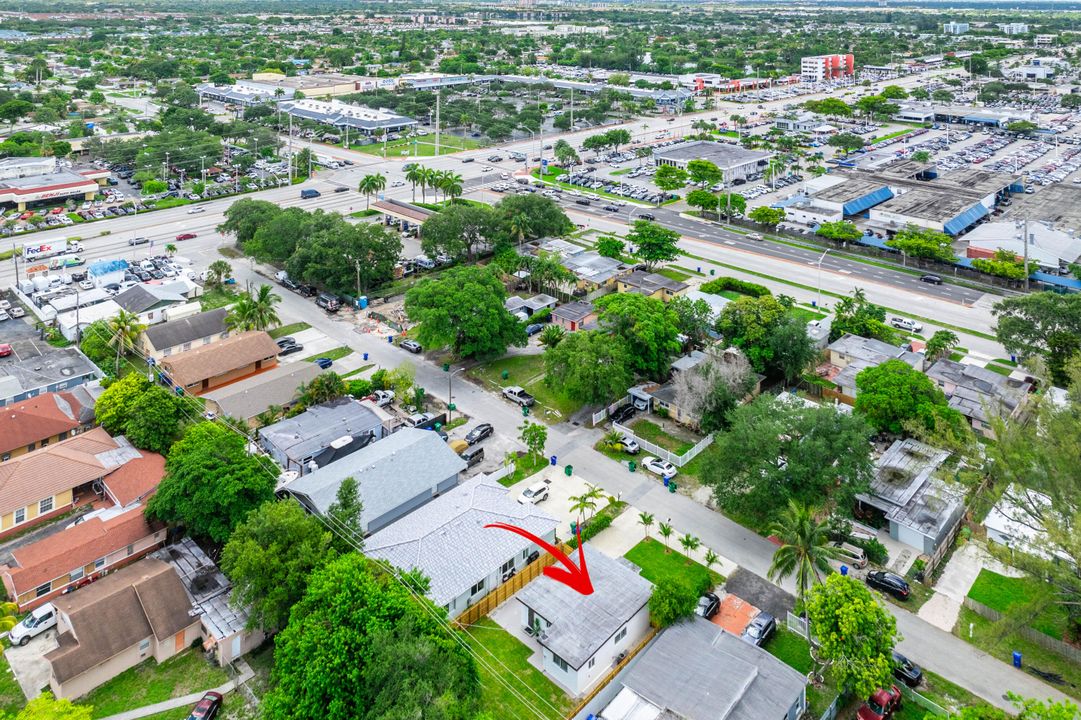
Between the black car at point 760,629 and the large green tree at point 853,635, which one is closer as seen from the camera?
the large green tree at point 853,635

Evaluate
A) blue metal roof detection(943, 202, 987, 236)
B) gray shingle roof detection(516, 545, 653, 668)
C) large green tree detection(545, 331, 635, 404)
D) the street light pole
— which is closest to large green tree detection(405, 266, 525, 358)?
large green tree detection(545, 331, 635, 404)

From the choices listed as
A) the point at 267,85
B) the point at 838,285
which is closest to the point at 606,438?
the point at 838,285

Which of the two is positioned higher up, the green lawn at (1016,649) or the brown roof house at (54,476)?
the brown roof house at (54,476)

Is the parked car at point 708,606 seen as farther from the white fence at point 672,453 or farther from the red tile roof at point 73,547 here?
the red tile roof at point 73,547

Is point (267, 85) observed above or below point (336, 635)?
above

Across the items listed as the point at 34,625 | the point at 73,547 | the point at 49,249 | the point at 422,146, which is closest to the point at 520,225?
the point at 73,547

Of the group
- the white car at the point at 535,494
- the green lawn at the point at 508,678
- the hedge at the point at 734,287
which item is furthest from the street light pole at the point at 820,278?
the green lawn at the point at 508,678

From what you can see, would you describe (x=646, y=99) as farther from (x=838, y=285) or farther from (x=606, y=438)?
(x=606, y=438)
